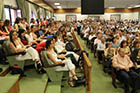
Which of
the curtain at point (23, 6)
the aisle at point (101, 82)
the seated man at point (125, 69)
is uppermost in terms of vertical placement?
the curtain at point (23, 6)

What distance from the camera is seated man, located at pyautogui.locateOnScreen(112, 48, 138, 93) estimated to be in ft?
9.24

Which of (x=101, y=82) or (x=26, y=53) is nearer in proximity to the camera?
(x=26, y=53)

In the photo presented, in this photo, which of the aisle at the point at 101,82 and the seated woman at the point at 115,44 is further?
the seated woman at the point at 115,44

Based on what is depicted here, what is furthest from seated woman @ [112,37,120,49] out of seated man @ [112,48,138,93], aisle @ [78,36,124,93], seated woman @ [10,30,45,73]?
seated woman @ [10,30,45,73]

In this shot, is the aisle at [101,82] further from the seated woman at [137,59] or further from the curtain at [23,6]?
the curtain at [23,6]

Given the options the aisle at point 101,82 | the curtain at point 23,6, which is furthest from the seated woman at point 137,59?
the curtain at point 23,6

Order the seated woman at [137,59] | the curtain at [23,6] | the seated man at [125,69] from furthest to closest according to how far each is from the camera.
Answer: the curtain at [23,6], the seated woman at [137,59], the seated man at [125,69]

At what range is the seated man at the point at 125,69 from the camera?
111 inches

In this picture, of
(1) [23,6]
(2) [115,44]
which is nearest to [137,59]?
(2) [115,44]

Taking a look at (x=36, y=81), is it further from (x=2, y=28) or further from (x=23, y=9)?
(x=23, y=9)

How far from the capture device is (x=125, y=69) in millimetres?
3039

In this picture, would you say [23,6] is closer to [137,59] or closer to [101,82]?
[101,82]

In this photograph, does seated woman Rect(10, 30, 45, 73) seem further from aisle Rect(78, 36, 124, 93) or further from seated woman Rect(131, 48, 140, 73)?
seated woman Rect(131, 48, 140, 73)

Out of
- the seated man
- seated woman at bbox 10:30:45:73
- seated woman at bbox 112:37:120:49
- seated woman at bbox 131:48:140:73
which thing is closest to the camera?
the seated man
